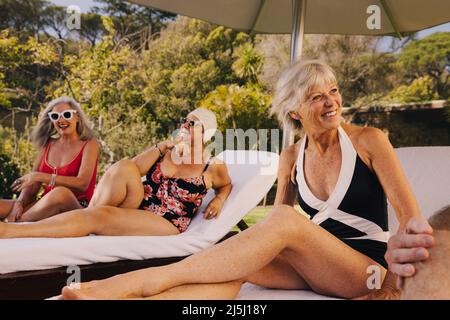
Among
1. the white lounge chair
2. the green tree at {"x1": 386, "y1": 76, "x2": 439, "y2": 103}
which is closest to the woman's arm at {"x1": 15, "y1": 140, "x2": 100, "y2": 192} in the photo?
the white lounge chair

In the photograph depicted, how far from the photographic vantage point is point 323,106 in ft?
7.83

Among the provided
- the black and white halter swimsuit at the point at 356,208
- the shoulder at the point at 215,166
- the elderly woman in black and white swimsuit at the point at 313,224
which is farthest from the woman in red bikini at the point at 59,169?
the black and white halter swimsuit at the point at 356,208

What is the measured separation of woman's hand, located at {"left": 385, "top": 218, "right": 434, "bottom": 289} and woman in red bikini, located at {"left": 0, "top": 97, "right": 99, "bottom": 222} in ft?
9.21

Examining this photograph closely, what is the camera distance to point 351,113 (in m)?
13.6

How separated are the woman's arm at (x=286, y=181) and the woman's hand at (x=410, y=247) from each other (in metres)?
1.21

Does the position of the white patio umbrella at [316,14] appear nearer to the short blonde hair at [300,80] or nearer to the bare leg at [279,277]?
the short blonde hair at [300,80]

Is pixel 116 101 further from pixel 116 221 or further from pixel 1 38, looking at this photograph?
pixel 116 221

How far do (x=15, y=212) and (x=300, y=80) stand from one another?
8.02ft

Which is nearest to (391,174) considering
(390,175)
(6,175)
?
(390,175)

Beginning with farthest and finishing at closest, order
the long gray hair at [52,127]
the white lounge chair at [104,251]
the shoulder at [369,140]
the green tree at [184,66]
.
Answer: the green tree at [184,66]
the long gray hair at [52,127]
the white lounge chair at [104,251]
the shoulder at [369,140]

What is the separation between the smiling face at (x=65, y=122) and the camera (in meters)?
4.27

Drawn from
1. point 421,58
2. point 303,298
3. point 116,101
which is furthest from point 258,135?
point 303,298

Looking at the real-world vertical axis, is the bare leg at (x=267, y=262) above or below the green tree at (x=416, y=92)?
below

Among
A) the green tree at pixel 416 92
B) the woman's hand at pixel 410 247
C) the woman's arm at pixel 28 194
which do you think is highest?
the green tree at pixel 416 92
